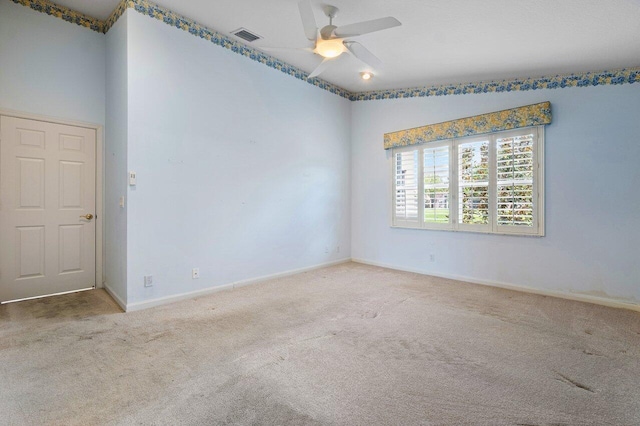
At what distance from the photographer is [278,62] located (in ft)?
14.8

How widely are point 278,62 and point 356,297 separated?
3459 mm

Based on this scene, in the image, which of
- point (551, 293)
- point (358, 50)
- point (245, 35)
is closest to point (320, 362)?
point (358, 50)

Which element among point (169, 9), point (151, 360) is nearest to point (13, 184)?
point (169, 9)

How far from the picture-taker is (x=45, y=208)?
3.63m

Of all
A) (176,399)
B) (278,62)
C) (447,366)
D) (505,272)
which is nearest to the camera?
(176,399)

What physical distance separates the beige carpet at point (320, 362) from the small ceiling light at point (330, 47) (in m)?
2.68

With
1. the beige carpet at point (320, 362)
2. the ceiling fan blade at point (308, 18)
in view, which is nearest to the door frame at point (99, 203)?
the beige carpet at point (320, 362)

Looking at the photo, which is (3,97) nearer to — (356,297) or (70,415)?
(70,415)

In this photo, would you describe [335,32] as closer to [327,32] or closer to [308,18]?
[327,32]

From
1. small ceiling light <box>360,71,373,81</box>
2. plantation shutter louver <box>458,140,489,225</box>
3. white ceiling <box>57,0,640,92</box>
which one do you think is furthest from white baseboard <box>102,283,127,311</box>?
plantation shutter louver <box>458,140,489,225</box>

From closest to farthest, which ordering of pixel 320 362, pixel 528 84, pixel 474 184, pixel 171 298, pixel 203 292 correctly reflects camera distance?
pixel 320 362 → pixel 171 298 → pixel 203 292 → pixel 528 84 → pixel 474 184

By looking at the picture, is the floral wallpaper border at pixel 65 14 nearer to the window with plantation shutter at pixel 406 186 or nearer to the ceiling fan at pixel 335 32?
the ceiling fan at pixel 335 32

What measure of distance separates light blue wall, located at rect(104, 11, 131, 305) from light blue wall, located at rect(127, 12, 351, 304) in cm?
13

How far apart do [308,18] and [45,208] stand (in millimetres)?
3629
